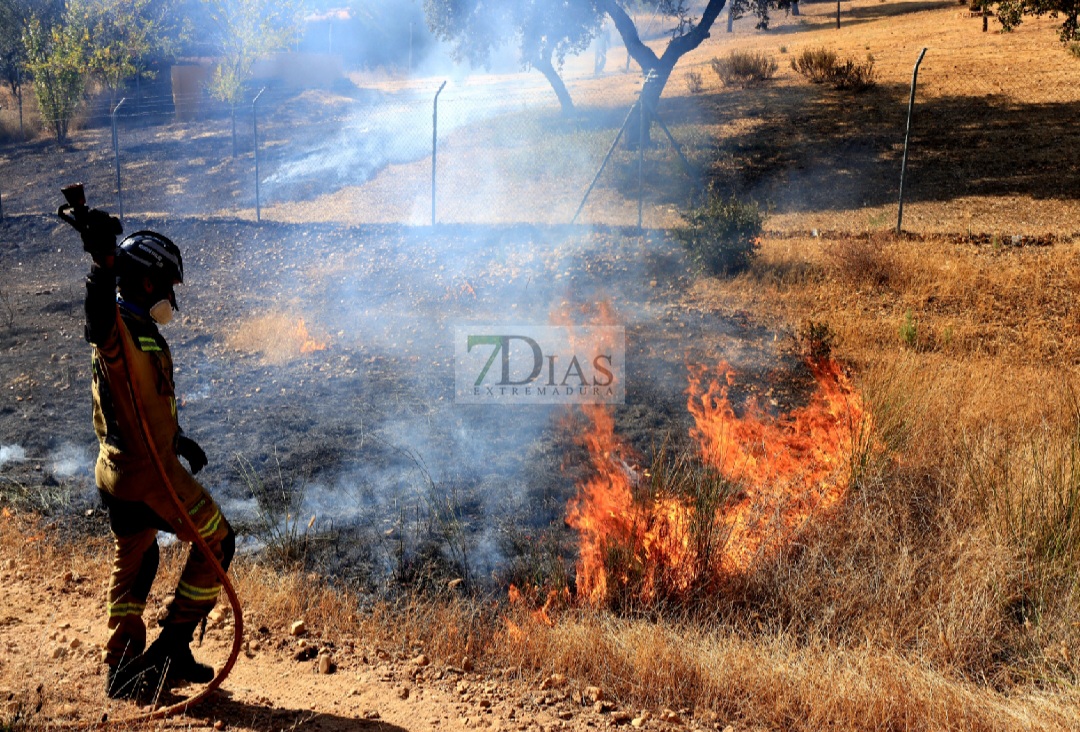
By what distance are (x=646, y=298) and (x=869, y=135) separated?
409 inches

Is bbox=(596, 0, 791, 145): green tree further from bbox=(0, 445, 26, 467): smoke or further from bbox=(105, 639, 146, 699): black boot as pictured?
bbox=(105, 639, 146, 699): black boot

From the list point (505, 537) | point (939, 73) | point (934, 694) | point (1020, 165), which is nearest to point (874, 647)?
point (934, 694)

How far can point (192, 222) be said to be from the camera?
530 inches

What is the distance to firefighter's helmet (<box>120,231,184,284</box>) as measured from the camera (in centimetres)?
355

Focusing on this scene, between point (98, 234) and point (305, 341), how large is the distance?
5681 millimetres

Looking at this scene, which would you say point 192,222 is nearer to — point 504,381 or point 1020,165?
point 504,381

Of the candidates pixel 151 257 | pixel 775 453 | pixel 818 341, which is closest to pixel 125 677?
pixel 151 257

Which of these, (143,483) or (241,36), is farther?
(241,36)

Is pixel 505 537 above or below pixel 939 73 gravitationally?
below

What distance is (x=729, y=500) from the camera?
560cm

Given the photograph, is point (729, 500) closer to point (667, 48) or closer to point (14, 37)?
point (667, 48)

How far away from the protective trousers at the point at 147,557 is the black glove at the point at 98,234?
93 centimetres

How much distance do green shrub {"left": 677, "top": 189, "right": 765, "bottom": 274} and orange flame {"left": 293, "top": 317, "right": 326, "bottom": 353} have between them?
4852 mm

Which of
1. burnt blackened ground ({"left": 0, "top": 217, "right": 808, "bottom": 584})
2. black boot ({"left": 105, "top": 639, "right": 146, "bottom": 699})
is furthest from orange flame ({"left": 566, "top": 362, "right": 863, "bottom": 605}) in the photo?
black boot ({"left": 105, "top": 639, "right": 146, "bottom": 699})
